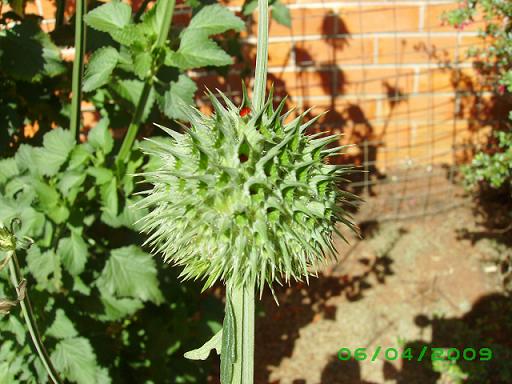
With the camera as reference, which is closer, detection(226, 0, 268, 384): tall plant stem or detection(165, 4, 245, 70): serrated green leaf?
detection(226, 0, 268, 384): tall plant stem

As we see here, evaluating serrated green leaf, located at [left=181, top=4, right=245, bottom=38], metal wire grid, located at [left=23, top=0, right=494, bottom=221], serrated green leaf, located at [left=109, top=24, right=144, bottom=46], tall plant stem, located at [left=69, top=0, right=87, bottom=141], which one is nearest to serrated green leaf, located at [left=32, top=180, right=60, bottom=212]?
tall plant stem, located at [left=69, top=0, right=87, bottom=141]

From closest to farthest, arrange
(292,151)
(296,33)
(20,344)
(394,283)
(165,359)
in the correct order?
(292,151) < (20,344) < (165,359) < (394,283) < (296,33)

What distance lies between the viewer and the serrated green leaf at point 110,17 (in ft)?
4.89

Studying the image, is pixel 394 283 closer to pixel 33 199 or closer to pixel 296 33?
pixel 296 33

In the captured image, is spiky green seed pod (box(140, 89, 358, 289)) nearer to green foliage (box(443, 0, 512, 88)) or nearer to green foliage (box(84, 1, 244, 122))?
green foliage (box(84, 1, 244, 122))

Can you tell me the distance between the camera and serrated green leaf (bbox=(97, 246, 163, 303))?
1.74 meters

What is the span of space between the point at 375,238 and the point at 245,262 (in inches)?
102

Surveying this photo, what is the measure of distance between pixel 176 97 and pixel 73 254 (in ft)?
A: 1.80

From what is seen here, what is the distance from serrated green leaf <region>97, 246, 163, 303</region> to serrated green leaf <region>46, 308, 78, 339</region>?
0.17 metres

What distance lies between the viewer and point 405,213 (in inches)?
141

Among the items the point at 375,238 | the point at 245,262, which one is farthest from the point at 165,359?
the point at 375,238

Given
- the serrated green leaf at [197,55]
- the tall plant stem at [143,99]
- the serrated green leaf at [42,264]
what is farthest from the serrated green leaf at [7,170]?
the serrated green leaf at [197,55]

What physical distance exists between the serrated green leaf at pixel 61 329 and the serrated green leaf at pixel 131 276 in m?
0.17

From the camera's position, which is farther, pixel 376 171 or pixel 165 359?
pixel 376 171
